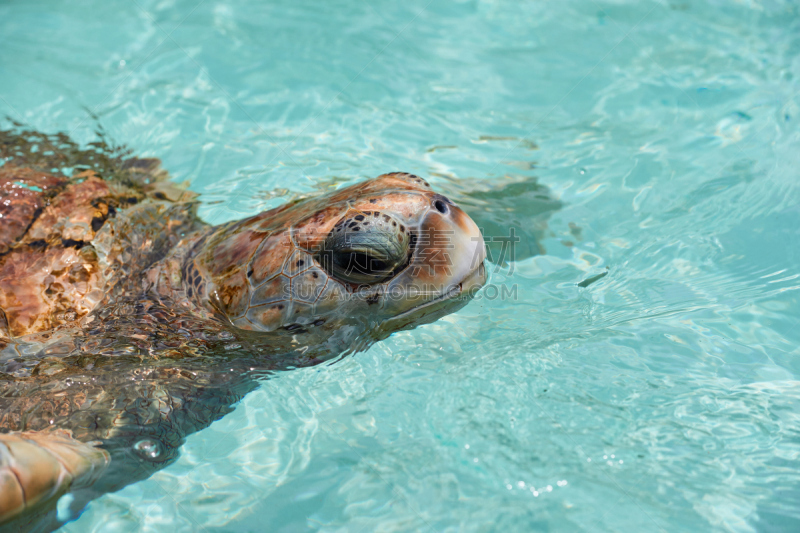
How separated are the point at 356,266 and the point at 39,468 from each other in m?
0.96

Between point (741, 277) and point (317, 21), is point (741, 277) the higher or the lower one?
the lower one

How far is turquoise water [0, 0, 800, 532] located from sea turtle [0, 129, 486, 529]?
5.5 inches

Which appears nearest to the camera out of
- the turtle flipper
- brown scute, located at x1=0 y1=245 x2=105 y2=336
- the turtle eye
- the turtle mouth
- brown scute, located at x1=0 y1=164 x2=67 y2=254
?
the turtle flipper

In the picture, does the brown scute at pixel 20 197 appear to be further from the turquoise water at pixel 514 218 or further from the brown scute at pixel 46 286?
the turquoise water at pixel 514 218

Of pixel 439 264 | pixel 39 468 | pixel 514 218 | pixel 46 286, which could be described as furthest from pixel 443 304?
pixel 46 286

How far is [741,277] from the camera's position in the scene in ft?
7.35

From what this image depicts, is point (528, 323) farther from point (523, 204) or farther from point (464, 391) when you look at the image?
point (523, 204)

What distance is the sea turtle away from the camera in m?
1.66

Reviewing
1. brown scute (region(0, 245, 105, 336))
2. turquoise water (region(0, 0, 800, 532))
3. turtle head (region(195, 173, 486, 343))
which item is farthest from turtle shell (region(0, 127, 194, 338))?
turtle head (region(195, 173, 486, 343))

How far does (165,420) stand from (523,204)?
183cm

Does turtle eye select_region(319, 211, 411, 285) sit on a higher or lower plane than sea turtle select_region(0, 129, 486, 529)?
higher

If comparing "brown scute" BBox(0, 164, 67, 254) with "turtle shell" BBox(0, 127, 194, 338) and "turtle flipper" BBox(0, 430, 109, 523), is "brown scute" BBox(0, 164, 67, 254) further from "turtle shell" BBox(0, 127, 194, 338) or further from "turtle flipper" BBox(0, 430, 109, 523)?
"turtle flipper" BBox(0, 430, 109, 523)

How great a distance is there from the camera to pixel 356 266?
169 centimetres

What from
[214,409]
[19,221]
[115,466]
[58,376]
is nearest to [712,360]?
[214,409]
